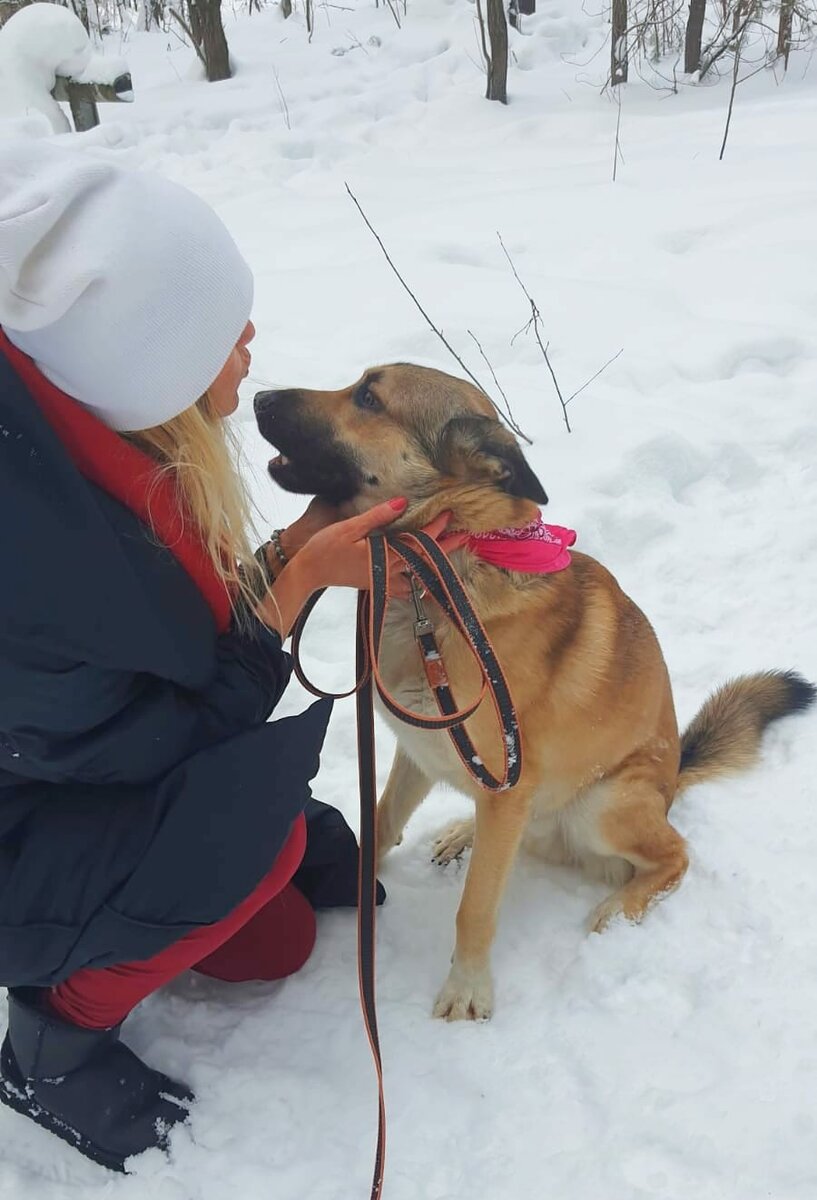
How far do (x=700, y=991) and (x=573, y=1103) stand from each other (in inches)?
15.2

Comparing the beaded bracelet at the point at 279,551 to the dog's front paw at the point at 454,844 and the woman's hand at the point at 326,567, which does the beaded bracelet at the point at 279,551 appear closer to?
the woman's hand at the point at 326,567

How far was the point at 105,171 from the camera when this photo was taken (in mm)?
1300

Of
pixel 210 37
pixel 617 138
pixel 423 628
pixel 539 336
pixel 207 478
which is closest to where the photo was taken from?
pixel 207 478

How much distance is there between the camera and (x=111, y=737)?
145cm

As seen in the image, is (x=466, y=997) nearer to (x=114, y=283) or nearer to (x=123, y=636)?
(x=123, y=636)

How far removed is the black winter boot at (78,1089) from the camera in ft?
5.37

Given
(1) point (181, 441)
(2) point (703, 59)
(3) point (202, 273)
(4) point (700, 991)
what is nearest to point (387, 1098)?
(4) point (700, 991)

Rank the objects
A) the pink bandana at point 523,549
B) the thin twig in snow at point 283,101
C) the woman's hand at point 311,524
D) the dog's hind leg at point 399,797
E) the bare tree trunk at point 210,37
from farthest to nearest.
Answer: the bare tree trunk at point 210,37, the thin twig in snow at point 283,101, the dog's hind leg at point 399,797, the woman's hand at point 311,524, the pink bandana at point 523,549

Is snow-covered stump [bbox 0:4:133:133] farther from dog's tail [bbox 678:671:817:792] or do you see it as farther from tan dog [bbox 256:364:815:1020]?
dog's tail [bbox 678:671:817:792]

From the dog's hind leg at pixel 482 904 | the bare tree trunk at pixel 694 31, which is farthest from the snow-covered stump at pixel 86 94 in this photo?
the dog's hind leg at pixel 482 904

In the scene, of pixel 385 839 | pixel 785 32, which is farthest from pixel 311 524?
pixel 785 32

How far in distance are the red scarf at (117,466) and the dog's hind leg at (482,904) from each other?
846 mm

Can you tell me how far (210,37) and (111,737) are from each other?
11011 mm

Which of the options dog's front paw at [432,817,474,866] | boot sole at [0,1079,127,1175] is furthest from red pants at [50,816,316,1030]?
dog's front paw at [432,817,474,866]
